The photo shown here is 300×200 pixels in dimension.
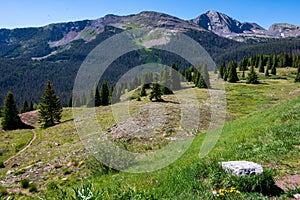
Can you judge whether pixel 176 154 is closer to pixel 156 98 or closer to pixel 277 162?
pixel 277 162

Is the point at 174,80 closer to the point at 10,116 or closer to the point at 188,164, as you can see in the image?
the point at 10,116

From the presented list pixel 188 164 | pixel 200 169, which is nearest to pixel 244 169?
pixel 200 169

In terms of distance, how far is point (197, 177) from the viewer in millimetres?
9078

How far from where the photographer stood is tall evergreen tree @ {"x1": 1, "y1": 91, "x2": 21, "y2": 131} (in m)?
58.8

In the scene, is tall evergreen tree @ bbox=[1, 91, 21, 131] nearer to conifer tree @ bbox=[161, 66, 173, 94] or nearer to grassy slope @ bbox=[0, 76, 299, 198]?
grassy slope @ bbox=[0, 76, 299, 198]

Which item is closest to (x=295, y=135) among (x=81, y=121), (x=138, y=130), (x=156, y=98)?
(x=138, y=130)

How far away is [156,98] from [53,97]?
2324 cm

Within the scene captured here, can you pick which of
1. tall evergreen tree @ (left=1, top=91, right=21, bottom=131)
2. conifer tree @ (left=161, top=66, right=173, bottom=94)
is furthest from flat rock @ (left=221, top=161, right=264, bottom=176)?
conifer tree @ (left=161, top=66, right=173, bottom=94)

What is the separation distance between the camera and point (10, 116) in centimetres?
5928

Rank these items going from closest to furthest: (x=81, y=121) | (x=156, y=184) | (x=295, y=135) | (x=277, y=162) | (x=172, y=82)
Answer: (x=156, y=184)
(x=277, y=162)
(x=295, y=135)
(x=81, y=121)
(x=172, y=82)

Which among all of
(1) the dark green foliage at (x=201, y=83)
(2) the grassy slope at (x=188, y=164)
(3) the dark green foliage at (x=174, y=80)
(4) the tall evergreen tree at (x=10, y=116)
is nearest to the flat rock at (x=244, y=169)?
(2) the grassy slope at (x=188, y=164)

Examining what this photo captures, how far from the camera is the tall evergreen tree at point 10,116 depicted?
58812mm

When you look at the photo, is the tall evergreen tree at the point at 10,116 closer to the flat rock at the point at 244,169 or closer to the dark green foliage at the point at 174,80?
the dark green foliage at the point at 174,80

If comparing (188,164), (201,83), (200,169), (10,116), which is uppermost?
(200,169)
